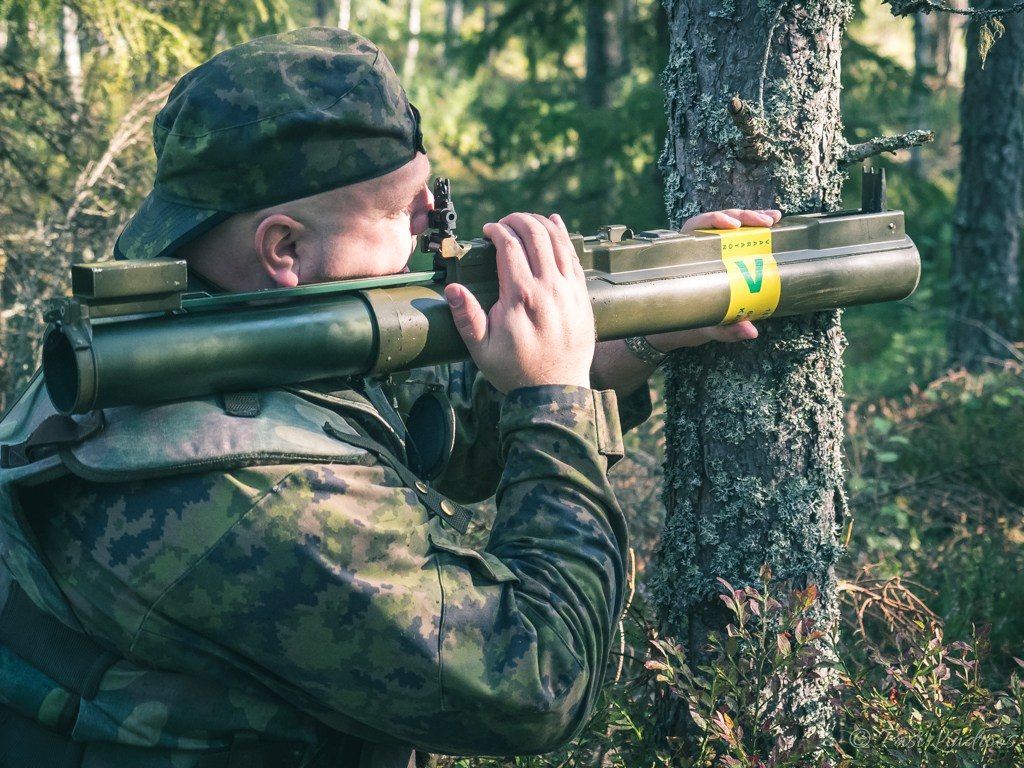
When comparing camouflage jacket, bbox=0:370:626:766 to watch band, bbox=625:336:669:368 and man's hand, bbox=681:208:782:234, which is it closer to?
watch band, bbox=625:336:669:368

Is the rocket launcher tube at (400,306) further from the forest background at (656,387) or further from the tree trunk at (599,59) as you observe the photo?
the tree trunk at (599,59)

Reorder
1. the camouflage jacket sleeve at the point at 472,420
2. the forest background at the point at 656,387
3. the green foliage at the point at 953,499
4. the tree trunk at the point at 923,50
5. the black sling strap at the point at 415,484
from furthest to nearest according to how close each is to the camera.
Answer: the tree trunk at the point at 923,50
the green foliage at the point at 953,499
the camouflage jacket sleeve at the point at 472,420
the forest background at the point at 656,387
the black sling strap at the point at 415,484

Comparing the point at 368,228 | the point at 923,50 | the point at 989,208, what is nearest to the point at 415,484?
the point at 368,228

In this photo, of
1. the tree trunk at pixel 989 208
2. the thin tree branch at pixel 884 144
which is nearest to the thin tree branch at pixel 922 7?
the thin tree branch at pixel 884 144

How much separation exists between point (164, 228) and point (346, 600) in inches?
33.5

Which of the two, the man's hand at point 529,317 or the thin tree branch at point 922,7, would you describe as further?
the thin tree branch at point 922,7

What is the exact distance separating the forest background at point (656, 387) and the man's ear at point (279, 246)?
1216 mm

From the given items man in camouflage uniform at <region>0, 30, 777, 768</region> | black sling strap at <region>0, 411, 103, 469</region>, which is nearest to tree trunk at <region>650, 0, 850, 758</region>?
man in camouflage uniform at <region>0, 30, 777, 768</region>

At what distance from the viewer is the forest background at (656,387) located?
250 centimetres

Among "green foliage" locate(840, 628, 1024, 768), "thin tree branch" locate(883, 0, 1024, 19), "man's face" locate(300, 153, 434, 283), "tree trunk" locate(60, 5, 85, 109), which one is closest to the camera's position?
"man's face" locate(300, 153, 434, 283)

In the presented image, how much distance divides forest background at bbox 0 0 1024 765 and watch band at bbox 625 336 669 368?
0.65 metres

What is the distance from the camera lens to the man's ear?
212cm

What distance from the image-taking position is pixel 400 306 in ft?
7.05

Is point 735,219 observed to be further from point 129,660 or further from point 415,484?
point 129,660
